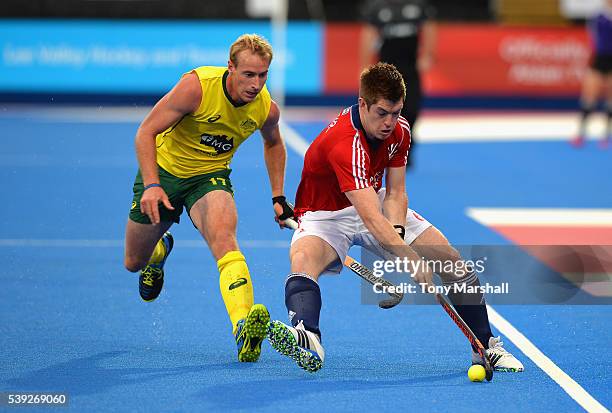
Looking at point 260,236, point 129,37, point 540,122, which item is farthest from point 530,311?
point 129,37

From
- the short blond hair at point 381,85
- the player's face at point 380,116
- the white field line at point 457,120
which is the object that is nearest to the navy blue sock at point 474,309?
the player's face at point 380,116

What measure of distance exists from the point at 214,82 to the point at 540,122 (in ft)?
48.4

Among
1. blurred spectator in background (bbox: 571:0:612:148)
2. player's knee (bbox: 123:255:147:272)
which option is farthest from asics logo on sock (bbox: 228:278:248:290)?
blurred spectator in background (bbox: 571:0:612:148)

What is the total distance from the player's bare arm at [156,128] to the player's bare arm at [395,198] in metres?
1.11

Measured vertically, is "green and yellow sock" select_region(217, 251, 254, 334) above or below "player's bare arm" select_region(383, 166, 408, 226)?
below

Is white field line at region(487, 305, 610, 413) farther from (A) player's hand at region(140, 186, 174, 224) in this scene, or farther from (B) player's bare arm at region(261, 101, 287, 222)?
(A) player's hand at region(140, 186, 174, 224)

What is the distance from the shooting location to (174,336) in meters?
6.48

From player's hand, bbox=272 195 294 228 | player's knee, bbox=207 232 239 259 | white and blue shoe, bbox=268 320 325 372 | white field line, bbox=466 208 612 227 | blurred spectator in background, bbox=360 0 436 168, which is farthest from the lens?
blurred spectator in background, bbox=360 0 436 168

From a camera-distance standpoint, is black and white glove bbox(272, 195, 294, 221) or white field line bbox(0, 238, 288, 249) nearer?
black and white glove bbox(272, 195, 294, 221)

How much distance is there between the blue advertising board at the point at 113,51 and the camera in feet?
68.3

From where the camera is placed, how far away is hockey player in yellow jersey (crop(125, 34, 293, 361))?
589cm

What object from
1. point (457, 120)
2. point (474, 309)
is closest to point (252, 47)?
point (474, 309)

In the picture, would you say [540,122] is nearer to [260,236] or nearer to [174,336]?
[260,236]

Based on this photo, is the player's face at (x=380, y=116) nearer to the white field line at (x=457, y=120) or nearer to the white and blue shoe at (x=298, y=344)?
the white and blue shoe at (x=298, y=344)
